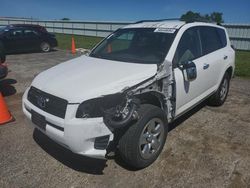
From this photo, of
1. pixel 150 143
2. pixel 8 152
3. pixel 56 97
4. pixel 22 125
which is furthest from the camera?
pixel 22 125

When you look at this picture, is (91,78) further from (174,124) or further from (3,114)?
(3,114)

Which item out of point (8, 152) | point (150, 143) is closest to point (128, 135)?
point (150, 143)

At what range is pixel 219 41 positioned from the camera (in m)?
5.27

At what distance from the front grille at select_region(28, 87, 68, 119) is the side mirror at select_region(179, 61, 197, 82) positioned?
1830 mm

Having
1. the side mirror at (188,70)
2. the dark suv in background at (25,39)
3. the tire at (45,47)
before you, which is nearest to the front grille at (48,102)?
the side mirror at (188,70)

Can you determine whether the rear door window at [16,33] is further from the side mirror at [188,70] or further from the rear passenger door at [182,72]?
the side mirror at [188,70]

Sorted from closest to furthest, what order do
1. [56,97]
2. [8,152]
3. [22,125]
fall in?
[56,97], [8,152], [22,125]

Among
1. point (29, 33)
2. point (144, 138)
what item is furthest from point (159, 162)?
point (29, 33)

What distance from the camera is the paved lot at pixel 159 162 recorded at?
306 cm

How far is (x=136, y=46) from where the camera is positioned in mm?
4223

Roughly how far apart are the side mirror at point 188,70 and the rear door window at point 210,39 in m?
0.84

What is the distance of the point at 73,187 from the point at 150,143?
1100mm

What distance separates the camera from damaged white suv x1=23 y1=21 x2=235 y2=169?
280 centimetres

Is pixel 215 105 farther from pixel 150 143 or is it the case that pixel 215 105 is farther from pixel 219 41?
pixel 150 143
